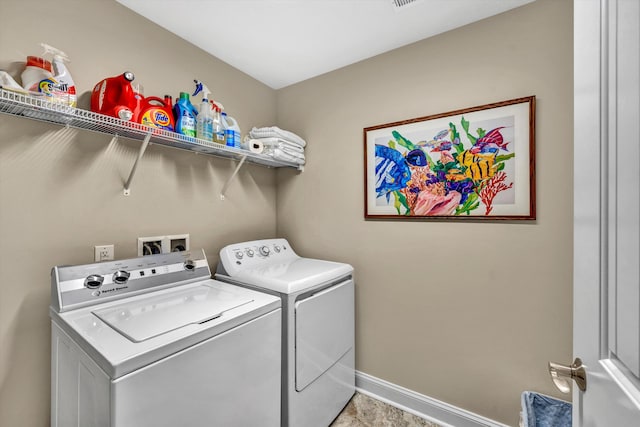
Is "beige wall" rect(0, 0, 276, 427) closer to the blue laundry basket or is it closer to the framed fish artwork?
the framed fish artwork

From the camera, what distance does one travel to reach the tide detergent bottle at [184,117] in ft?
5.00

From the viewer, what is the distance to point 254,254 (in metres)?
1.91

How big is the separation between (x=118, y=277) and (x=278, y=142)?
127cm

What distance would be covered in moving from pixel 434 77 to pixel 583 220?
147 centimetres

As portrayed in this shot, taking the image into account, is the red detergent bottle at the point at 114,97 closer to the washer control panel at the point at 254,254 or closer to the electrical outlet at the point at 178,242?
the electrical outlet at the point at 178,242

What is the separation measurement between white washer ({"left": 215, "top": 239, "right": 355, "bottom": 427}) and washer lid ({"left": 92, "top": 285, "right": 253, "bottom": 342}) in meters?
0.25

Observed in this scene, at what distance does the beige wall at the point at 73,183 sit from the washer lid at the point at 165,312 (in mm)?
385

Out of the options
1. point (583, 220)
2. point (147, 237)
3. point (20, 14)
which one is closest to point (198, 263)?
point (147, 237)

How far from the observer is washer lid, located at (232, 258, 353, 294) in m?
1.46

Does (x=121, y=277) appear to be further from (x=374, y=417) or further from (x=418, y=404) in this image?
(x=418, y=404)

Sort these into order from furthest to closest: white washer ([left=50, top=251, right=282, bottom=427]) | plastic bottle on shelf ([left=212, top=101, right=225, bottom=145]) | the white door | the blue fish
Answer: the blue fish < plastic bottle on shelf ([left=212, top=101, right=225, bottom=145]) < white washer ([left=50, top=251, right=282, bottom=427]) < the white door

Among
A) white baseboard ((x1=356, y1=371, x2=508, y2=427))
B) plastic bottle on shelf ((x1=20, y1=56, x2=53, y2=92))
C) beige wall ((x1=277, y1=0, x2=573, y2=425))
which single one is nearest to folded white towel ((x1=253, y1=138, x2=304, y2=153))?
beige wall ((x1=277, y1=0, x2=573, y2=425))

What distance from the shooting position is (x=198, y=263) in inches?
64.4

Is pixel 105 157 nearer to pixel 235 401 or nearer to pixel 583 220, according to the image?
pixel 235 401
